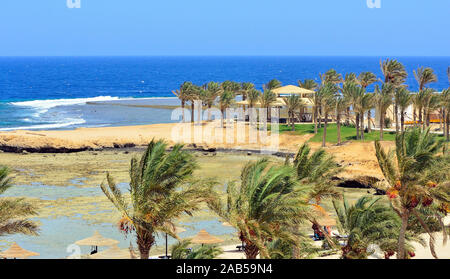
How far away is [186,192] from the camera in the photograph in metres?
19.0

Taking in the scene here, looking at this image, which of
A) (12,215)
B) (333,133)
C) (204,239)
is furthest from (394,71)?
(12,215)

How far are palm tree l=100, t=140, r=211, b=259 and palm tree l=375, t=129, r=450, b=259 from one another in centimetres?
645

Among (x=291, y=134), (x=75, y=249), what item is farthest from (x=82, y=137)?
(x=75, y=249)

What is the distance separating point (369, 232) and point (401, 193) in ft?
8.32

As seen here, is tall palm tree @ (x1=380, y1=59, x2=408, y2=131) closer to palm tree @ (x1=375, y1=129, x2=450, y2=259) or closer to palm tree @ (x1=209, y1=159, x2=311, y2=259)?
palm tree @ (x1=375, y1=129, x2=450, y2=259)

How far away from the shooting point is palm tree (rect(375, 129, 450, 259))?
20266 mm

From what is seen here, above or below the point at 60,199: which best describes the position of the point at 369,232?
above

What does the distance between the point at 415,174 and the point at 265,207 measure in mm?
5749

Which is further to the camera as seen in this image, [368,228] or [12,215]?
[368,228]

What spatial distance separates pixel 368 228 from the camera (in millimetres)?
22359

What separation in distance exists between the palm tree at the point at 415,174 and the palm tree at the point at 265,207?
13.0ft

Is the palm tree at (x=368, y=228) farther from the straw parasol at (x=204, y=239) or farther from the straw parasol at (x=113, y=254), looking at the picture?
the straw parasol at (x=113, y=254)

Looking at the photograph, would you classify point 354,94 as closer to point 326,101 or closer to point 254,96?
point 326,101

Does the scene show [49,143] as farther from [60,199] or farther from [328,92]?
[328,92]
